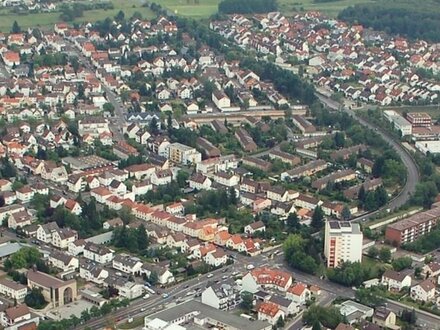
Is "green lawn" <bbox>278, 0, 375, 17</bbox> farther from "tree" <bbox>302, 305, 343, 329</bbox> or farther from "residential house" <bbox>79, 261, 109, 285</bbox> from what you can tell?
"tree" <bbox>302, 305, 343, 329</bbox>

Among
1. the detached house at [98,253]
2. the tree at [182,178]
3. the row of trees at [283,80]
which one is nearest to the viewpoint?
the detached house at [98,253]

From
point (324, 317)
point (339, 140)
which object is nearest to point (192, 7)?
point (339, 140)

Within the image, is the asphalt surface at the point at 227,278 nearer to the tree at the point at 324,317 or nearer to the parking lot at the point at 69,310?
the tree at the point at 324,317

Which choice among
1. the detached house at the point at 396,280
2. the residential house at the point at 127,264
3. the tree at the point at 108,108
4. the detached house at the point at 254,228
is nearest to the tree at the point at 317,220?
the detached house at the point at 254,228

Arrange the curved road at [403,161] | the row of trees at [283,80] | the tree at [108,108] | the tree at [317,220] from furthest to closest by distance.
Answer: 1. the row of trees at [283,80]
2. the tree at [108,108]
3. the curved road at [403,161]
4. the tree at [317,220]

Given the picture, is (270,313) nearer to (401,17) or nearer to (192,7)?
(401,17)

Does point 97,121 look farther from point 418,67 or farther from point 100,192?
point 418,67

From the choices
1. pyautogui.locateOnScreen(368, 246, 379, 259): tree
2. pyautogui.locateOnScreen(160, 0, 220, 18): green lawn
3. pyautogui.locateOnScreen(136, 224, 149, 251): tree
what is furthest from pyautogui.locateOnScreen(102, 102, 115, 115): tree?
pyautogui.locateOnScreen(160, 0, 220, 18): green lawn
